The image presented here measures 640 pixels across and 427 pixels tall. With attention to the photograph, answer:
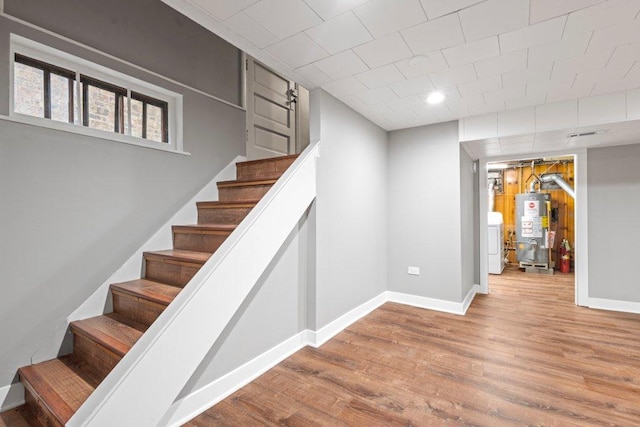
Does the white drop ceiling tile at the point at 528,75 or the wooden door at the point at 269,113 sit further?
the wooden door at the point at 269,113

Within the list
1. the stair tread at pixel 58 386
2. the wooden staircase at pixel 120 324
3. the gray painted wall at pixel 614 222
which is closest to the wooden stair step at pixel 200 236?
the wooden staircase at pixel 120 324

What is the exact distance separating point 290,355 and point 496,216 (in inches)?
232

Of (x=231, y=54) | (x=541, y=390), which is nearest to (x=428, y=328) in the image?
(x=541, y=390)

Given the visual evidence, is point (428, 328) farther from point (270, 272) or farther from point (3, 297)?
point (3, 297)

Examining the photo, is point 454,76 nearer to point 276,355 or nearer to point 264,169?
point 264,169

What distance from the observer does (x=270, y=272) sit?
234cm

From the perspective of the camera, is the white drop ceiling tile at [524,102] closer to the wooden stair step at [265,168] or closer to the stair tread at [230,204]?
the wooden stair step at [265,168]

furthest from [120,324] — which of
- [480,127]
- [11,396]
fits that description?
[480,127]

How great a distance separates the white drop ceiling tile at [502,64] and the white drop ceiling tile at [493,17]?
351 mm

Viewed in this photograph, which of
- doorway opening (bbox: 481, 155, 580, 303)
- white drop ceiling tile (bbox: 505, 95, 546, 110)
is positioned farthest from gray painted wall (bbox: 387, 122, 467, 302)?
doorway opening (bbox: 481, 155, 580, 303)

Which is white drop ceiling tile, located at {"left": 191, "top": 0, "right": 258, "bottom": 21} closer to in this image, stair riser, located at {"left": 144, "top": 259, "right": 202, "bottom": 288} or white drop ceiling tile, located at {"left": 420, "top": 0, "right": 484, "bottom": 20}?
white drop ceiling tile, located at {"left": 420, "top": 0, "right": 484, "bottom": 20}

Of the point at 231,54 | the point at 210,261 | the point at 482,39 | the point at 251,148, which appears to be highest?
the point at 231,54

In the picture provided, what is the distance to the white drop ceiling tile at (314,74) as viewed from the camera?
242 centimetres

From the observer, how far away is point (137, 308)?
1913 millimetres
